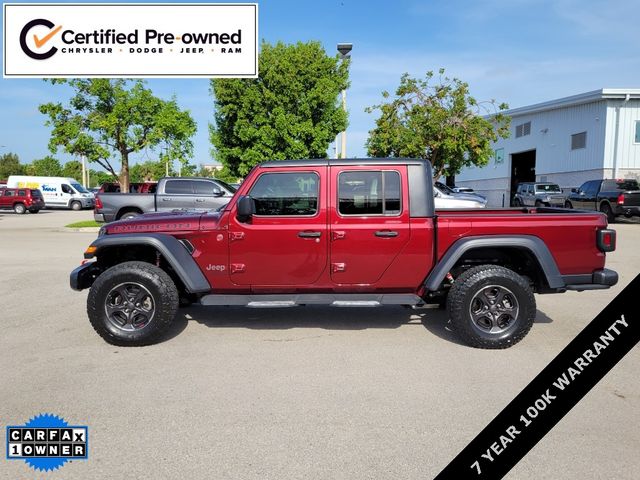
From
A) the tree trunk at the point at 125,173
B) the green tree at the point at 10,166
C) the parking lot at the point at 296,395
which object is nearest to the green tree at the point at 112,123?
the tree trunk at the point at 125,173

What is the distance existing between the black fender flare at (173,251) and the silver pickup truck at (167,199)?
9.74 meters

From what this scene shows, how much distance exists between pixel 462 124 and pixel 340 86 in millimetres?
6653

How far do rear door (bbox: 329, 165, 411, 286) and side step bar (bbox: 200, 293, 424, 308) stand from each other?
0.56 ft

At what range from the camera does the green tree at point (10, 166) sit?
262 ft

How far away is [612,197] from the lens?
1981 centimetres

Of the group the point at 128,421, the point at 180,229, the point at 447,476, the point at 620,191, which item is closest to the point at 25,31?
the point at 180,229

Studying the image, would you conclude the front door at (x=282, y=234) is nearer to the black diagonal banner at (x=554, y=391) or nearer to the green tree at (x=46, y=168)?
the black diagonal banner at (x=554, y=391)

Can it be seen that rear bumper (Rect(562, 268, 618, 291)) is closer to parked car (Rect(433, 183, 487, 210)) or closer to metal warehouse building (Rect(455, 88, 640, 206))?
parked car (Rect(433, 183, 487, 210))

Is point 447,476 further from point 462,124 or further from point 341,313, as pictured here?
point 462,124

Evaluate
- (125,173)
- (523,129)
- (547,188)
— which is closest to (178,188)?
(125,173)

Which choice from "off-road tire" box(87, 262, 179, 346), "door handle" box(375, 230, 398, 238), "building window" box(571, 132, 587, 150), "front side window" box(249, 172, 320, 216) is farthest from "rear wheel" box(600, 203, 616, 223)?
"off-road tire" box(87, 262, 179, 346)

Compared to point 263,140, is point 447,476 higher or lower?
lower

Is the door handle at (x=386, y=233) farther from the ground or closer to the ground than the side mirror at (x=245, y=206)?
closer to the ground

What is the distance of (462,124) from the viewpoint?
24.6m
